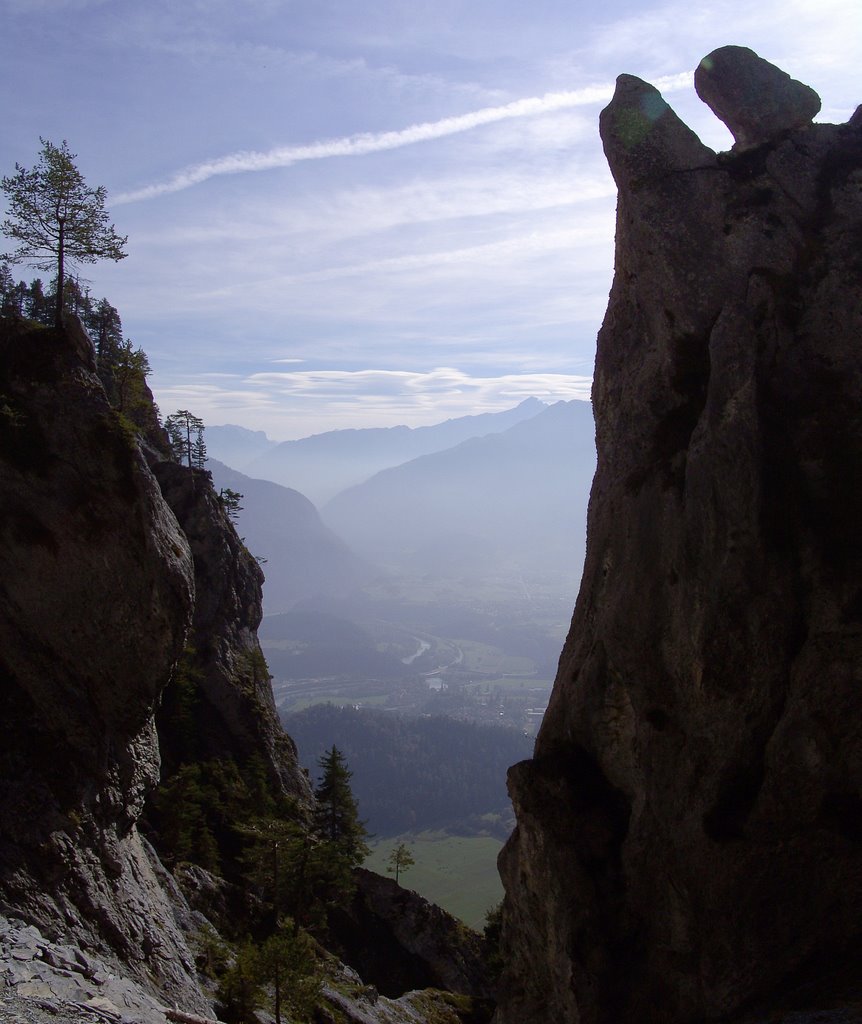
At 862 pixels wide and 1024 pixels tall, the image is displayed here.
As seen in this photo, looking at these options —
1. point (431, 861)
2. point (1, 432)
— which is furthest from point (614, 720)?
point (431, 861)

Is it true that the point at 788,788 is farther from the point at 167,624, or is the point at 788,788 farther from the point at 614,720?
the point at 167,624

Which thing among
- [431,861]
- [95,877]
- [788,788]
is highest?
[788,788]

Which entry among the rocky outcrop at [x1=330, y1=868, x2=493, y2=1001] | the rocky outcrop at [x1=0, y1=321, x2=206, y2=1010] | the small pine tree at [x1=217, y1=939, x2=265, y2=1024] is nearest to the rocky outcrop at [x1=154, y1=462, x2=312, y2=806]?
the rocky outcrop at [x1=330, y1=868, x2=493, y2=1001]

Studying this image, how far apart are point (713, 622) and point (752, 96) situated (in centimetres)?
2409

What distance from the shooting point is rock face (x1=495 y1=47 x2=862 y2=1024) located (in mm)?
21453

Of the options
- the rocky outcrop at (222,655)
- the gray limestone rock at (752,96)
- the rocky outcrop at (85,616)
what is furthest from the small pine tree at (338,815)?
the gray limestone rock at (752,96)

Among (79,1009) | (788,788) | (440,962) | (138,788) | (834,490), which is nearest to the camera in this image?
(79,1009)

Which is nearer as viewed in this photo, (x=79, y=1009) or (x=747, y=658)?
(x=79, y=1009)

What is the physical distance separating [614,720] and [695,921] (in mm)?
6838

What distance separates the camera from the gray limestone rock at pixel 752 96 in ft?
98.2

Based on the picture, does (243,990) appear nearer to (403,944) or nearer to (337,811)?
(403,944)

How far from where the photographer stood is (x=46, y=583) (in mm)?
27875

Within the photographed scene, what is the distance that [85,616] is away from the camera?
93.0 ft

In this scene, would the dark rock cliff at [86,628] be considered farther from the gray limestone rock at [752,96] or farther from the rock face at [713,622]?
the gray limestone rock at [752,96]
